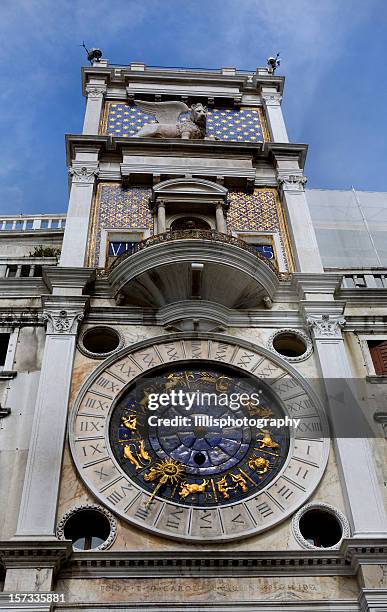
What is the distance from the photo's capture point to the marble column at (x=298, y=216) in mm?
15734

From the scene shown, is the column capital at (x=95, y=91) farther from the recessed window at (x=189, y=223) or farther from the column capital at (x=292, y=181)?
the column capital at (x=292, y=181)

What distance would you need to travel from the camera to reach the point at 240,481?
1187 centimetres

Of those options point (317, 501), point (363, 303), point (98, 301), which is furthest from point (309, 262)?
point (317, 501)

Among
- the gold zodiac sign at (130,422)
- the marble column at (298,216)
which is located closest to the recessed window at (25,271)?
the gold zodiac sign at (130,422)

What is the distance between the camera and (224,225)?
1655 cm

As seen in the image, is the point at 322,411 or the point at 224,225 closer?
the point at 322,411

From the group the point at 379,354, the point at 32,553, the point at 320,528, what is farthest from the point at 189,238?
the point at 32,553

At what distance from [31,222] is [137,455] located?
8018 millimetres

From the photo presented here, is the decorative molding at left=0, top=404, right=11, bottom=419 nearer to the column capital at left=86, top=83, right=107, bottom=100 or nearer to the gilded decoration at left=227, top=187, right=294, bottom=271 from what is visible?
the gilded decoration at left=227, top=187, right=294, bottom=271

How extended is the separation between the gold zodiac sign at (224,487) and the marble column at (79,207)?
550cm

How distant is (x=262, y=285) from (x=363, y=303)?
209 centimetres

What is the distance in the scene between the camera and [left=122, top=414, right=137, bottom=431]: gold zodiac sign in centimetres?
1258

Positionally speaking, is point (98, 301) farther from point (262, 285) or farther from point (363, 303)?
point (363, 303)

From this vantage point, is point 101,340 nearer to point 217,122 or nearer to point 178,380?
point 178,380
